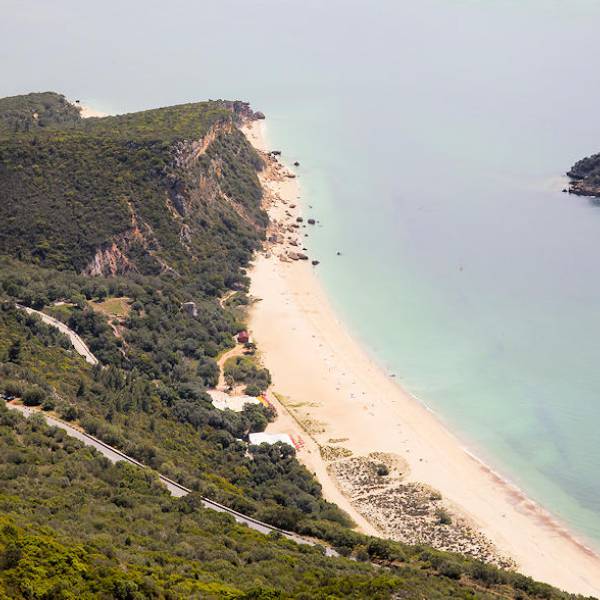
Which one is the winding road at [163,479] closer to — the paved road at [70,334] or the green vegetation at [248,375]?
the paved road at [70,334]

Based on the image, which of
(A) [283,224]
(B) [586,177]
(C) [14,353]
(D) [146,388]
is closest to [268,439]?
(D) [146,388]

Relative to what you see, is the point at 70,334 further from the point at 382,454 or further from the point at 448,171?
the point at 448,171

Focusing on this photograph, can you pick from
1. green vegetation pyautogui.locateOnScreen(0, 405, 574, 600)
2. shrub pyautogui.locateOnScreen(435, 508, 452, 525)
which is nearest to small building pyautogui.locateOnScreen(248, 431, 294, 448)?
shrub pyautogui.locateOnScreen(435, 508, 452, 525)

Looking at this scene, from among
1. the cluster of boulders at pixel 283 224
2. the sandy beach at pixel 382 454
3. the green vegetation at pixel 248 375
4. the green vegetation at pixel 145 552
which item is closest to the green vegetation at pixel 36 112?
the cluster of boulders at pixel 283 224

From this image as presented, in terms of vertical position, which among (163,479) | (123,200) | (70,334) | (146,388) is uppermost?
(123,200)

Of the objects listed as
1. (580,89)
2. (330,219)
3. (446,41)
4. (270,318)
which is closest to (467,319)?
(270,318)

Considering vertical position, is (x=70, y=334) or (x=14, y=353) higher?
(x=70, y=334)

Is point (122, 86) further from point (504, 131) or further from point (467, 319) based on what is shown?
point (467, 319)
